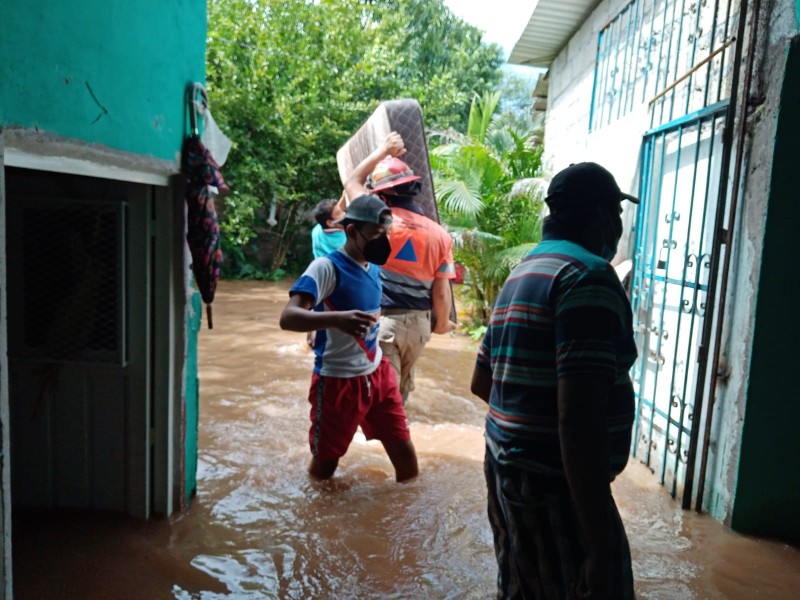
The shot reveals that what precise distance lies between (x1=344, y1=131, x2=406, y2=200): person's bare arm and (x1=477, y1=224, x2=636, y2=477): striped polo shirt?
2.72 metres

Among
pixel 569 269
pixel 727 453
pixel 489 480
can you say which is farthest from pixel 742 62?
pixel 489 480

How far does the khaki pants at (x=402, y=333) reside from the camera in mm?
4238

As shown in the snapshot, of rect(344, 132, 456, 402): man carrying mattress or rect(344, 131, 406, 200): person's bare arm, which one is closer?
rect(344, 132, 456, 402): man carrying mattress

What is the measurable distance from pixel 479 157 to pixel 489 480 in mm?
6889

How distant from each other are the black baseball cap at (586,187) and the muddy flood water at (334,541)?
6.27 ft

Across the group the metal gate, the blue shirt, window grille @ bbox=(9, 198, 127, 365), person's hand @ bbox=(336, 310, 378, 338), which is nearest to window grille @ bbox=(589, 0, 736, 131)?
the metal gate

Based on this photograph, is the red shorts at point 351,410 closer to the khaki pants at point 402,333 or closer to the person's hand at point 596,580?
the khaki pants at point 402,333

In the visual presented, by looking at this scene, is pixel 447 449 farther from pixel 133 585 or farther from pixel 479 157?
pixel 479 157

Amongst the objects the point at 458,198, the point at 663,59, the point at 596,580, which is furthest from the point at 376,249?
the point at 458,198

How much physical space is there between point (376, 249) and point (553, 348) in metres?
1.84

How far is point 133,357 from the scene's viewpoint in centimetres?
309

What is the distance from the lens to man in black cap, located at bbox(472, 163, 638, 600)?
1.52 meters

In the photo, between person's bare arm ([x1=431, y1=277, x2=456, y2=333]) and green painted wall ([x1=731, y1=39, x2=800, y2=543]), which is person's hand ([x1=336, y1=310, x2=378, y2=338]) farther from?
green painted wall ([x1=731, y1=39, x2=800, y2=543])

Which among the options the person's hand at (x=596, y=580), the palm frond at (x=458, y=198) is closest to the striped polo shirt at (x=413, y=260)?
the person's hand at (x=596, y=580)
